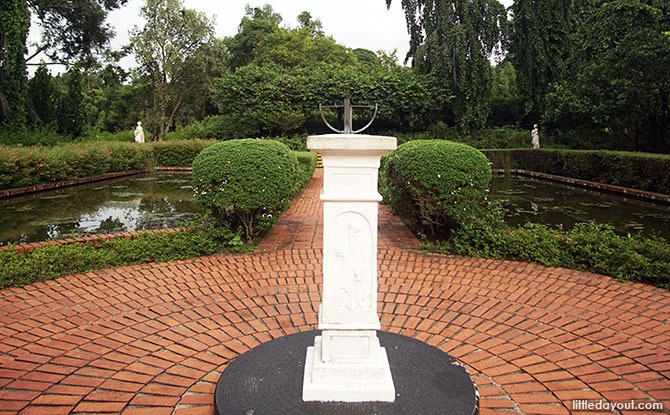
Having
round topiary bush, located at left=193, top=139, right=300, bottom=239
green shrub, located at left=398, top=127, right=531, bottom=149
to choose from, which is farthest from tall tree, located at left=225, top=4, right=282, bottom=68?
round topiary bush, located at left=193, top=139, right=300, bottom=239

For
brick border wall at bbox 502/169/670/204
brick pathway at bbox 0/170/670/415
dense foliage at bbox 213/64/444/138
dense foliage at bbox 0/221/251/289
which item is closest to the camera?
brick pathway at bbox 0/170/670/415

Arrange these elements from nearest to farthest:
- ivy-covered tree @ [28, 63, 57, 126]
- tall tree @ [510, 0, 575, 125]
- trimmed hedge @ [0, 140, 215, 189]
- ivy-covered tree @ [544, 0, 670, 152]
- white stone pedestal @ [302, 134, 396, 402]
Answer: white stone pedestal @ [302, 134, 396, 402], trimmed hedge @ [0, 140, 215, 189], ivy-covered tree @ [544, 0, 670, 152], ivy-covered tree @ [28, 63, 57, 126], tall tree @ [510, 0, 575, 125]

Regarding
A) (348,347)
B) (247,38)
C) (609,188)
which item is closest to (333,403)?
(348,347)

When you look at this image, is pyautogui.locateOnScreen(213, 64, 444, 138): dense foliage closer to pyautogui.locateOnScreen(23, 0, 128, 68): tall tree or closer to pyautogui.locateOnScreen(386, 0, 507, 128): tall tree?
pyautogui.locateOnScreen(386, 0, 507, 128): tall tree

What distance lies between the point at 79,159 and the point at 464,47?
18015 mm

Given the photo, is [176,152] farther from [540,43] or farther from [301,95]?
[540,43]

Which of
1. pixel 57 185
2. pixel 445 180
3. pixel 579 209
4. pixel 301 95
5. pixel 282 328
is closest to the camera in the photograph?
pixel 282 328

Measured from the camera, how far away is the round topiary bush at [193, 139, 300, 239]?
513 centimetres

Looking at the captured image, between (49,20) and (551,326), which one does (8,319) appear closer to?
(551,326)

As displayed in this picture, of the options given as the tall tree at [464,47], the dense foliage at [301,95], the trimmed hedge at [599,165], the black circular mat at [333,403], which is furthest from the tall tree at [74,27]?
the black circular mat at [333,403]

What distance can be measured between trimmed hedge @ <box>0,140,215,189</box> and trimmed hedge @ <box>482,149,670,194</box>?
13620 mm

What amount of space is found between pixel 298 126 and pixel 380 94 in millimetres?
4757

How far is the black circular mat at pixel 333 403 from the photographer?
82.9 inches

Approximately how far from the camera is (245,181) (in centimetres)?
514
